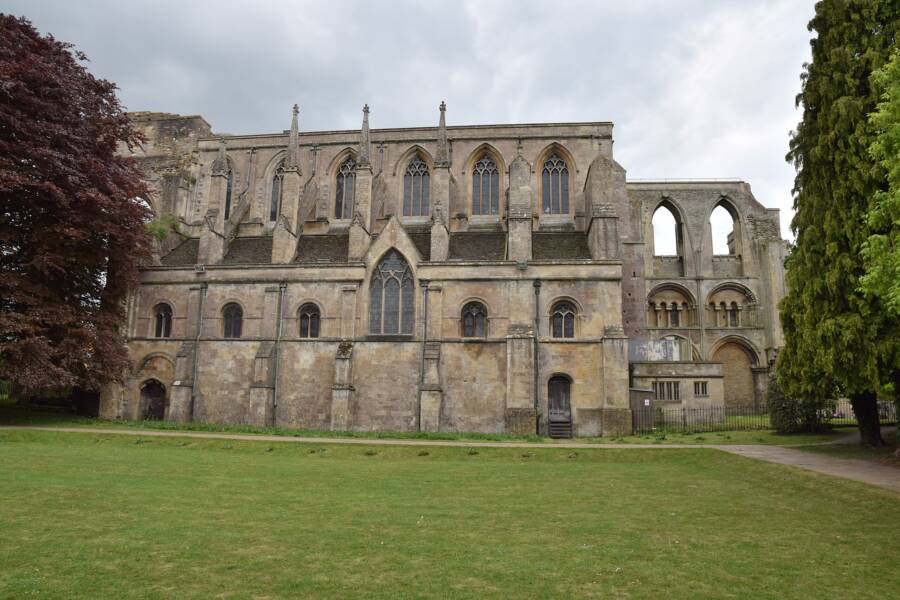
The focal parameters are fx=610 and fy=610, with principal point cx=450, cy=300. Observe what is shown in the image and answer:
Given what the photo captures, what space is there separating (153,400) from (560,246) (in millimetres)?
22073

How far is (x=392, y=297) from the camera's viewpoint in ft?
97.7

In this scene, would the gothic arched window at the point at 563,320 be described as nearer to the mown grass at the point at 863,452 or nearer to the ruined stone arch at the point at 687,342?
the mown grass at the point at 863,452

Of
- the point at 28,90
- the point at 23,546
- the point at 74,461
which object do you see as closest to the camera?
the point at 23,546

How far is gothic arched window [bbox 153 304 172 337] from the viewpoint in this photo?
103 ft

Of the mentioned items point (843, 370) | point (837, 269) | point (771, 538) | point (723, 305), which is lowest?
point (771, 538)

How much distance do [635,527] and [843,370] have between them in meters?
11.6

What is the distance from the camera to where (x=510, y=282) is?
28.8 metres

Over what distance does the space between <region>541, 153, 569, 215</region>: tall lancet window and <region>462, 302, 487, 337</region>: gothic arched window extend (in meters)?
9.26

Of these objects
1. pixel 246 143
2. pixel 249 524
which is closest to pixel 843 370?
pixel 249 524

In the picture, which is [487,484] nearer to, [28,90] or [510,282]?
[510,282]

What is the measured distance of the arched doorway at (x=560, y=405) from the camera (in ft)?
89.1

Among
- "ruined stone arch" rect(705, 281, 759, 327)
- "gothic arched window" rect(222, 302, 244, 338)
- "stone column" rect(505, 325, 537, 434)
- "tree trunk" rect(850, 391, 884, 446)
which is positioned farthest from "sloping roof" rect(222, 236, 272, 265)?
"ruined stone arch" rect(705, 281, 759, 327)

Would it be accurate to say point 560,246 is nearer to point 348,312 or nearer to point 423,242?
point 423,242

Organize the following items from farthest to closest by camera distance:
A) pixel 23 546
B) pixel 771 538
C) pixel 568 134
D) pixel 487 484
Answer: pixel 568 134 < pixel 487 484 < pixel 771 538 < pixel 23 546
